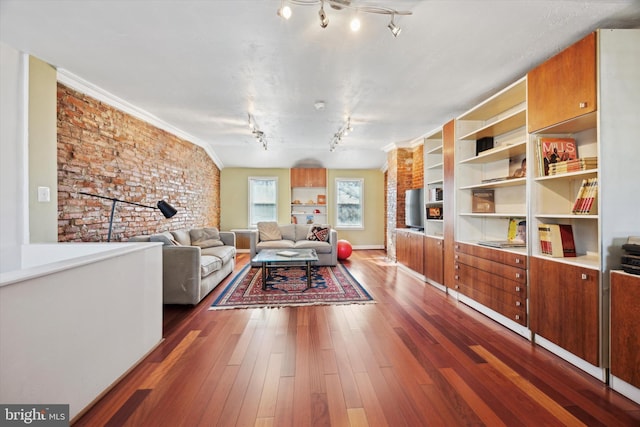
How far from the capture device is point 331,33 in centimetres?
204

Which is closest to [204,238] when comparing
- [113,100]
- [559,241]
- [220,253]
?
[220,253]

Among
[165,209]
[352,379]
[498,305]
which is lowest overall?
[352,379]

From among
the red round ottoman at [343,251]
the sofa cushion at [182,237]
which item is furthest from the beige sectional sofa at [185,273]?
the red round ottoman at [343,251]

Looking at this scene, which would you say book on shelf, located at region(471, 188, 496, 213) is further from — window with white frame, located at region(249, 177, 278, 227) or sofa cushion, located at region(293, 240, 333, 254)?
window with white frame, located at region(249, 177, 278, 227)

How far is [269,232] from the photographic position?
568 centimetres

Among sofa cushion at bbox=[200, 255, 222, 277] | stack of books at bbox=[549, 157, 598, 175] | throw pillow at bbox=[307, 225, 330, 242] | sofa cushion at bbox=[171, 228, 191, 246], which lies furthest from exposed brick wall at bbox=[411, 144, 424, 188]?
sofa cushion at bbox=[171, 228, 191, 246]

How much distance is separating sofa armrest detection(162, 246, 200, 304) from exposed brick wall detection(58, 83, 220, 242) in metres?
0.86

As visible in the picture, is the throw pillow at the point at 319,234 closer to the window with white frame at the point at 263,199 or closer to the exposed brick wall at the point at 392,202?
the exposed brick wall at the point at 392,202

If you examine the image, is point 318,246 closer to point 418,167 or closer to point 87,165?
point 418,167

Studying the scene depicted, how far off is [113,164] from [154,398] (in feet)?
9.66

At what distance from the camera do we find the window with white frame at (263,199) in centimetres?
755

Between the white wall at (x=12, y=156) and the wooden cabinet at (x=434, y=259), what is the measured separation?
4.64 m

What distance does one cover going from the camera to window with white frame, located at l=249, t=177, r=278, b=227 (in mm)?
7555

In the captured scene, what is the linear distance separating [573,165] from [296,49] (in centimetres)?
248
